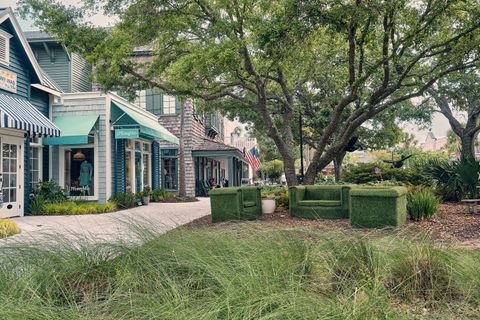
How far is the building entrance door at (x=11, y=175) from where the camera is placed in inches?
426

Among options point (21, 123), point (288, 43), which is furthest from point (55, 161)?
point (288, 43)

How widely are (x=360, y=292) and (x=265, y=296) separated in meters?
0.71

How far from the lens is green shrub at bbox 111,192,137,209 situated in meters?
14.0

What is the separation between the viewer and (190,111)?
20.6 meters

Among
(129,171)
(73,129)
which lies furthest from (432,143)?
(73,129)

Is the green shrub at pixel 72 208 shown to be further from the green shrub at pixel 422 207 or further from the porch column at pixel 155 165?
the green shrub at pixel 422 207

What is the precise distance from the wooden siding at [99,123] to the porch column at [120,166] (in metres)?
0.54

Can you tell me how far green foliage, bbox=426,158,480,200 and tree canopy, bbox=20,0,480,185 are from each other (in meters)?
2.78

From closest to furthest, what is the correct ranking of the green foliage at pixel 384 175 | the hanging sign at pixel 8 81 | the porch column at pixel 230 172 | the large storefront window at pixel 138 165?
the hanging sign at pixel 8 81 < the large storefront window at pixel 138 165 < the green foliage at pixel 384 175 < the porch column at pixel 230 172

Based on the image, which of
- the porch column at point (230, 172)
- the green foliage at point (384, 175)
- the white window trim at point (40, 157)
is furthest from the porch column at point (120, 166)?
the porch column at point (230, 172)

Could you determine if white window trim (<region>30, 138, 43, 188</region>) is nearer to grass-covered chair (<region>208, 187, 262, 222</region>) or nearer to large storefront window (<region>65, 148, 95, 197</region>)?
large storefront window (<region>65, 148, 95, 197</region>)

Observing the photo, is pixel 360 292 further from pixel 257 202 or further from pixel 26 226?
pixel 26 226

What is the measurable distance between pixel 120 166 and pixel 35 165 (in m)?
2.74

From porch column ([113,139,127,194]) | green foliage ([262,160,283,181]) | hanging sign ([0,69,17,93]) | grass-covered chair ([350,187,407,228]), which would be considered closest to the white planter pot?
grass-covered chair ([350,187,407,228])
